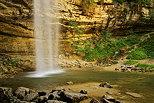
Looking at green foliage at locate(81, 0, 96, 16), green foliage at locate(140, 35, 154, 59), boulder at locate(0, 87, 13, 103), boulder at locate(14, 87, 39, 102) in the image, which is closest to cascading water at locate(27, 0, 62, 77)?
green foliage at locate(81, 0, 96, 16)

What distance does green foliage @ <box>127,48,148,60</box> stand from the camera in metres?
21.9

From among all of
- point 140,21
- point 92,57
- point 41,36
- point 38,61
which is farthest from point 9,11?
point 140,21

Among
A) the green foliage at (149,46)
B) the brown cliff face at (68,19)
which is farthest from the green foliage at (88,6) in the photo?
the green foliage at (149,46)

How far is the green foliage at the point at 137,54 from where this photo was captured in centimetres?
2187

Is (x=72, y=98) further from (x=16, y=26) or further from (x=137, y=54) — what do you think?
(x=137, y=54)

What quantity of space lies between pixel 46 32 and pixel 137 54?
48.8 feet

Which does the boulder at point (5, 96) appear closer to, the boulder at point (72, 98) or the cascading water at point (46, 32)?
the boulder at point (72, 98)

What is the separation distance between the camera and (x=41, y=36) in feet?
72.5

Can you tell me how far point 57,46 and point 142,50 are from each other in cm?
1431

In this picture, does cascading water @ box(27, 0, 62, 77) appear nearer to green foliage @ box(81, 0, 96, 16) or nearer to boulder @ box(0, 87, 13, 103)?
green foliage @ box(81, 0, 96, 16)

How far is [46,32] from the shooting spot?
74.6ft

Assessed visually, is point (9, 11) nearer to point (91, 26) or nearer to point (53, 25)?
point (53, 25)

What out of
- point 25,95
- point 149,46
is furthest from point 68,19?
point 25,95

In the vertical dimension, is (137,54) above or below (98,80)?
above
